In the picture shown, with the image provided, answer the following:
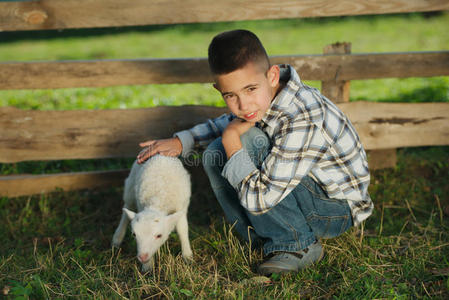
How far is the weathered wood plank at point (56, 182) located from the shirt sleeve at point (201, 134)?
3.60ft

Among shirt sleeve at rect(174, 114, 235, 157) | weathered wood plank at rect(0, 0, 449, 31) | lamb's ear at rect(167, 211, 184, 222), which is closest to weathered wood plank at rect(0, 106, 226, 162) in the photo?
shirt sleeve at rect(174, 114, 235, 157)

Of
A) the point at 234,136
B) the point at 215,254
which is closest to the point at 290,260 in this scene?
the point at 215,254

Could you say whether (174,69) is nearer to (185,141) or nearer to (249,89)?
(185,141)

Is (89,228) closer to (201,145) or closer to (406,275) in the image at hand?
(201,145)

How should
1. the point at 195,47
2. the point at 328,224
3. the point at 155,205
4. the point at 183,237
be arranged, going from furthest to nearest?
the point at 195,47
the point at 183,237
the point at 155,205
the point at 328,224

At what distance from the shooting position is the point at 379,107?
4031 mm

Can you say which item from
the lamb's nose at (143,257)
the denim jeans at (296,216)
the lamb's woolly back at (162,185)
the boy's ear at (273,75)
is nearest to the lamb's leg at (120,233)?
the lamb's woolly back at (162,185)

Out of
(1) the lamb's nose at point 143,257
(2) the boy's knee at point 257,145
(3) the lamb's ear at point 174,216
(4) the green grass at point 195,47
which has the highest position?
(2) the boy's knee at point 257,145

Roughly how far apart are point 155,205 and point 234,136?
0.84 m

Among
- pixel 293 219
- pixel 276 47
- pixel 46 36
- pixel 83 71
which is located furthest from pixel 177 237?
pixel 46 36

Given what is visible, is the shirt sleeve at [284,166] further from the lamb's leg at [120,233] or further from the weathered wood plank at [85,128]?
the weathered wood plank at [85,128]

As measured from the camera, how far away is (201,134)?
3.54 m

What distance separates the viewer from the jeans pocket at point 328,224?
119 inches

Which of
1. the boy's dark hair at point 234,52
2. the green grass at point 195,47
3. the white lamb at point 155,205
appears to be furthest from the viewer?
the green grass at point 195,47
